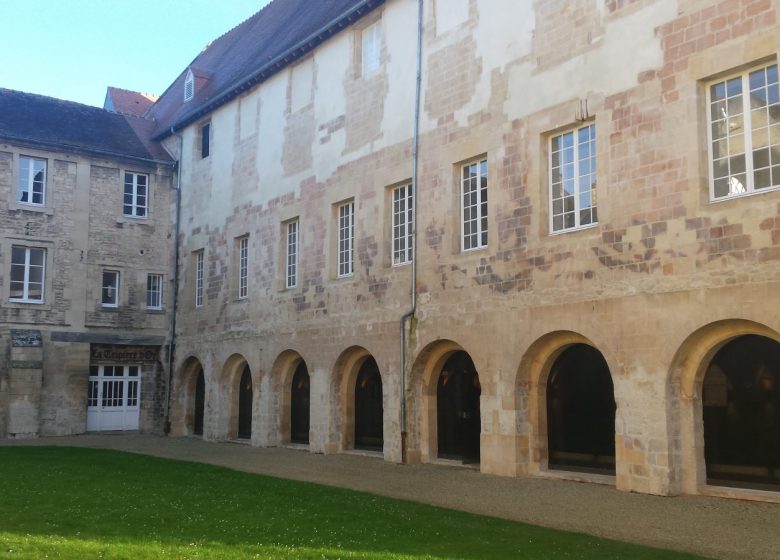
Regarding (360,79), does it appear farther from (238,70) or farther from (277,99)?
(238,70)

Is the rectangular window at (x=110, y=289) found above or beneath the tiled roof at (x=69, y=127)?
beneath

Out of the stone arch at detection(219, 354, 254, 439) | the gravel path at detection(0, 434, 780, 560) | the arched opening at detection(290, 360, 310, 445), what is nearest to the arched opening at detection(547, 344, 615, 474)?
the gravel path at detection(0, 434, 780, 560)

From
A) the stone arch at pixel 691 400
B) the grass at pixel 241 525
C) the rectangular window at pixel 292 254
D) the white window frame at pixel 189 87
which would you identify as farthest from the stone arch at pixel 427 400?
the white window frame at pixel 189 87

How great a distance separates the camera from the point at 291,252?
1970cm

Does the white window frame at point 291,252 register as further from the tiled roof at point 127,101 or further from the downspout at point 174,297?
the tiled roof at point 127,101

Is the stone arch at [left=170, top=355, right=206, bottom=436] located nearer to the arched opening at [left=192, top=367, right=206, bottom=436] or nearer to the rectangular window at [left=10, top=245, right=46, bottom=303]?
the arched opening at [left=192, top=367, right=206, bottom=436]

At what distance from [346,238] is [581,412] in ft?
22.8

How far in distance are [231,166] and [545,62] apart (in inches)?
443

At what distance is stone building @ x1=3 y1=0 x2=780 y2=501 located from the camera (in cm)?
1048

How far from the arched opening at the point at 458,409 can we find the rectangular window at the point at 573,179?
3366 millimetres

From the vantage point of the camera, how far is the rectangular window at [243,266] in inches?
841

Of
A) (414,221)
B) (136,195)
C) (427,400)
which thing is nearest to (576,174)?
(414,221)

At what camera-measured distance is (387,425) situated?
15.4 metres

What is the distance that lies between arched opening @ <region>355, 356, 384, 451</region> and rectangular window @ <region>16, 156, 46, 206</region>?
443 inches
